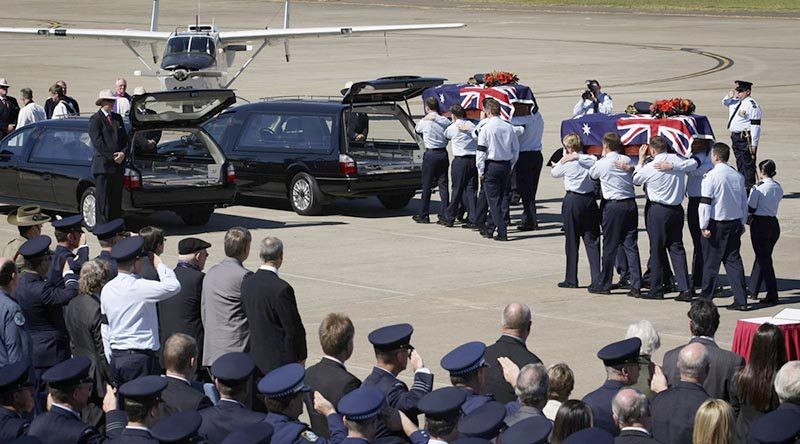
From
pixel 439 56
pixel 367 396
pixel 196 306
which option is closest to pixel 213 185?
pixel 196 306

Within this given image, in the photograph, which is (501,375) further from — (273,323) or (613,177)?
(613,177)

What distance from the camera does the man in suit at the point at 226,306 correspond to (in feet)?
31.2

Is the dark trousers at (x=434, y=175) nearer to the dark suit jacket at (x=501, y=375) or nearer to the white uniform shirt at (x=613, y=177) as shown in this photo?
the white uniform shirt at (x=613, y=177)

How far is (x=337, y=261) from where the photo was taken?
16000 mm

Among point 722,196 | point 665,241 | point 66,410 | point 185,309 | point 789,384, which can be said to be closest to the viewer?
point 66,410

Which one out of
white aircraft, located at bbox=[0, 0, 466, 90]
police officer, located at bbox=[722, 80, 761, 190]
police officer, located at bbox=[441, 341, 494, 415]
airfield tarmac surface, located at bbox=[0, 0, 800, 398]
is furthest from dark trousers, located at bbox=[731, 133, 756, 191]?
white aircraft, located at bbox=[0, 0, 466, 90]

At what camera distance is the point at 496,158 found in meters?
17.3

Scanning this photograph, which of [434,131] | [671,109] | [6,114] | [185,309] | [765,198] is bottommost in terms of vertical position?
[185,309]

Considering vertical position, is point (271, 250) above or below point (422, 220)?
above

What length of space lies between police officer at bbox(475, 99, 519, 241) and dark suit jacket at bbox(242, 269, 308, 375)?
834cm

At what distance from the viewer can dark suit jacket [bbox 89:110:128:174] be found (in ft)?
54.7

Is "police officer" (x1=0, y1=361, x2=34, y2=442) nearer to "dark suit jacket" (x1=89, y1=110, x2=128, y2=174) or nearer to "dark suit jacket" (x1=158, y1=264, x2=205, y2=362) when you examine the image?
"dark suit jacket" (x1=158, y1=264, x2=205, y2=362)

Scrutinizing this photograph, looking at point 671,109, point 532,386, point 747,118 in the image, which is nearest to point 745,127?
point 747,118

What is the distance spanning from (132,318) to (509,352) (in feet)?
8.30
